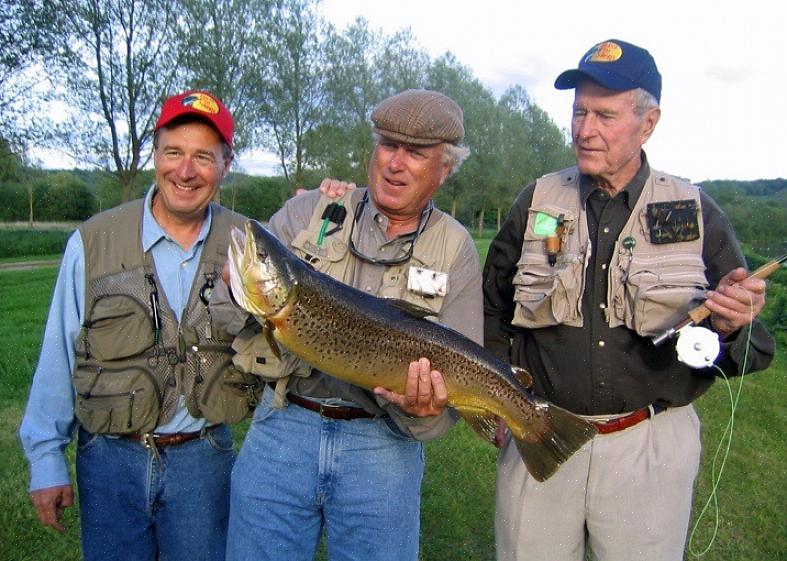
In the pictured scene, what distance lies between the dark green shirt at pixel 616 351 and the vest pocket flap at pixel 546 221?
0.47 ft

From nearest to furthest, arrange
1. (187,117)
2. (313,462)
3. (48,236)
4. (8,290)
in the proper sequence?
1. (313,462)
2. (187,117)
3. (8,290)
4. (48,236)

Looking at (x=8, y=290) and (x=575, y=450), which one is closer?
(x=575, y=450)

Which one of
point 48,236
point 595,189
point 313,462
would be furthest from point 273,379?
point 48,236

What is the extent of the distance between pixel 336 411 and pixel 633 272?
1.75 meters

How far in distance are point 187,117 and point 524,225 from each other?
2004 millimetres

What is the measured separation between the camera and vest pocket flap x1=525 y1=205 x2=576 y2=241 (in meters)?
3.56

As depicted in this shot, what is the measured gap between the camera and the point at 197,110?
3230mm

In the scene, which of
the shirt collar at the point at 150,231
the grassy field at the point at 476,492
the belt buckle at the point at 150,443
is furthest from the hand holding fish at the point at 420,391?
the grassy field at the point at 476,492

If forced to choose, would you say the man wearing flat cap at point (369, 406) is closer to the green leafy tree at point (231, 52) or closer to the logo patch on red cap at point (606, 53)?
the logo patch on red cap at point (606, 53)

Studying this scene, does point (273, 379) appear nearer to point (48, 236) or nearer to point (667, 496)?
point (667, 496)

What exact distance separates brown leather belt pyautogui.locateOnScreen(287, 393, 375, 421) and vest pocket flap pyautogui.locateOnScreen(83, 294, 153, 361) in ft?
3.02

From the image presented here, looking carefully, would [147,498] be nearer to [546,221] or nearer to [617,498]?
[617,498]

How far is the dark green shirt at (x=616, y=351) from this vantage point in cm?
337

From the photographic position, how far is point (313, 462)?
3.00 m
